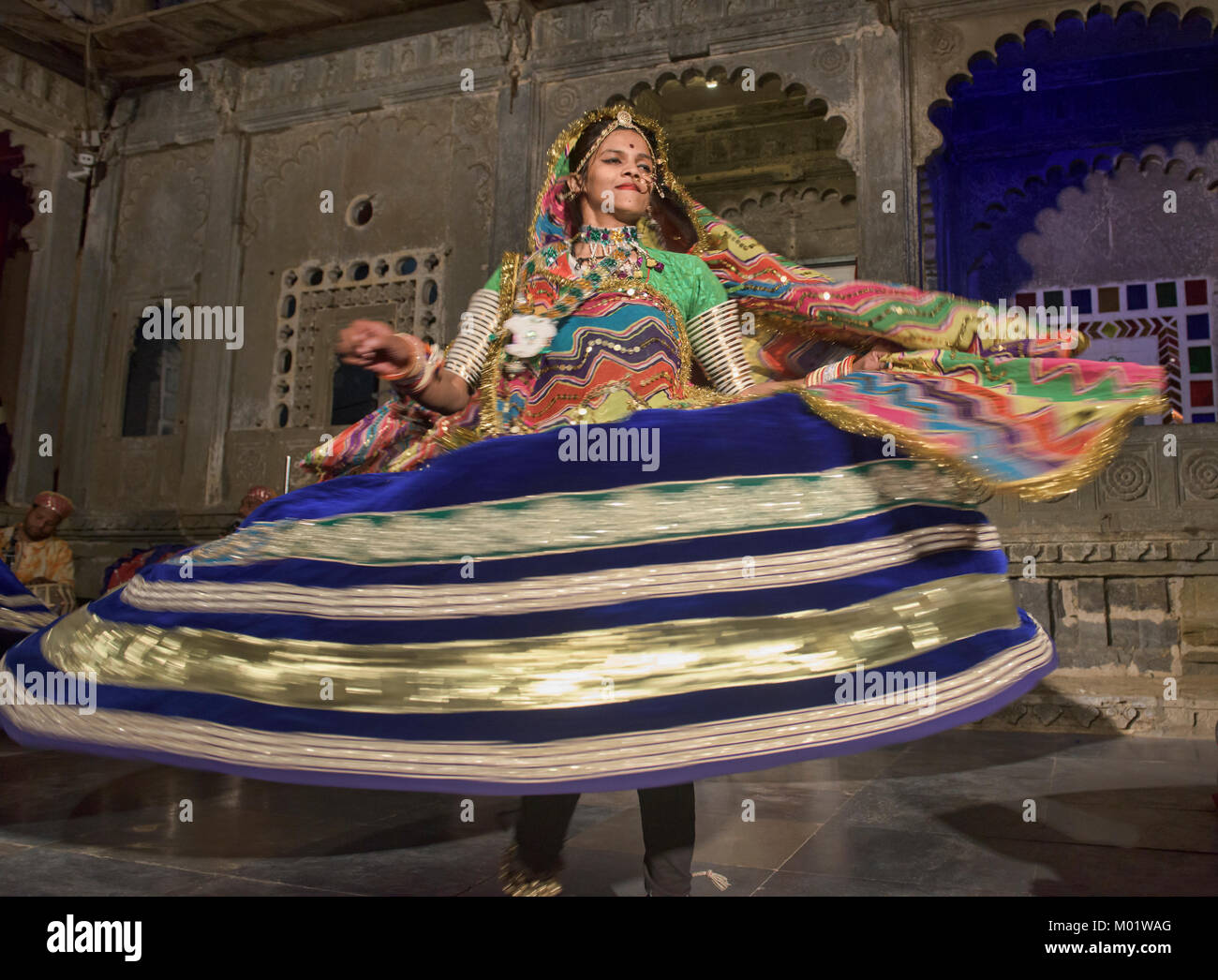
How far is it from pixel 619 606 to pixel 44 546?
5970 millimetres

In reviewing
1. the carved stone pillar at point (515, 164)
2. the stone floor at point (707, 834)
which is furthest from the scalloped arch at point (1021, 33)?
the stone floor at point (707, 834)

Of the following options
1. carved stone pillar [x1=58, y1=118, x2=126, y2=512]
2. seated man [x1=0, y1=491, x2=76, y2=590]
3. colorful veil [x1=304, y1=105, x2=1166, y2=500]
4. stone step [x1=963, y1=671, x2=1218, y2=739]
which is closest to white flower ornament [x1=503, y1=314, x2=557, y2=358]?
colorful veil [x1=304, y1=105, x2=1166, y2=500]

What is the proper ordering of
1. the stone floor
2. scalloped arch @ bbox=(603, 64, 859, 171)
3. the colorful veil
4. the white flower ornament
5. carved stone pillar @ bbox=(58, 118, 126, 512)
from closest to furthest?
the colorful veil
the white flower ornament
the stone floor
scalloped arch @ bbox=(603, 64, 859, 171)
carved stone pillar @ bbox=(58, 118, 126, 512)

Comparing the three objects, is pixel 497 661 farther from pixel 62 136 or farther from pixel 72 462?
pixel 62 136

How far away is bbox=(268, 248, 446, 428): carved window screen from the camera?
7.02 meters

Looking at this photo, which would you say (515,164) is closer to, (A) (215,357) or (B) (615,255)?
(A) (215,357)

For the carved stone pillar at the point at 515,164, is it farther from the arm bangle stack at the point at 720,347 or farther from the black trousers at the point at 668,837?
the black trousers at the point at 668,837

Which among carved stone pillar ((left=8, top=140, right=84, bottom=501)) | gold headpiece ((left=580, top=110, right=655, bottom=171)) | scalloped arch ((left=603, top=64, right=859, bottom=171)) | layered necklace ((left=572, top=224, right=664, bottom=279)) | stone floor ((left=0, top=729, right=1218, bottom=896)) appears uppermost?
scalloped arch ((left=603, top=64, right=859, bottom=171))

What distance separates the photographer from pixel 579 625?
1443 millimetres

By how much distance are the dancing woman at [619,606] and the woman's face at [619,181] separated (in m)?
0.65

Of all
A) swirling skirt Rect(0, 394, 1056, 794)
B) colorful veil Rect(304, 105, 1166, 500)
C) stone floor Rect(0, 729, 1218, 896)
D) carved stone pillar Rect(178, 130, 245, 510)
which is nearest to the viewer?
swirling skirt Rect(0, 394, 1056, 794)

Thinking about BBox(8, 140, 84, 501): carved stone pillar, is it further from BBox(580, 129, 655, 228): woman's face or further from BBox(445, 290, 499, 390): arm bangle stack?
BBox(580, 129, 655, 228): woman's face

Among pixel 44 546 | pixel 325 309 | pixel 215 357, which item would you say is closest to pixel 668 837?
pixel 44 546

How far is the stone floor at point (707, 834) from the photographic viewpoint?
2213mm
